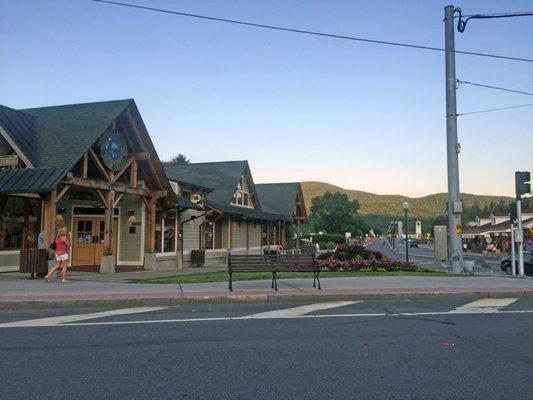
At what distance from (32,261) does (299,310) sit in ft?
30.3

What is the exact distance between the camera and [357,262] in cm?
2038

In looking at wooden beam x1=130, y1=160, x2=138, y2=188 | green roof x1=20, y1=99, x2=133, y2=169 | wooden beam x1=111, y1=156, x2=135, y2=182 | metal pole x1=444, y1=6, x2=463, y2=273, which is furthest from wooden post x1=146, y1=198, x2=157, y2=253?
metal pole x1=444, y1=6, x2=463, y2=273

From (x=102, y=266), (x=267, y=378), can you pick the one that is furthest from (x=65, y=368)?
(x=102, y=266)

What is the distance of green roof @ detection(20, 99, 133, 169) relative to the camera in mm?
17000

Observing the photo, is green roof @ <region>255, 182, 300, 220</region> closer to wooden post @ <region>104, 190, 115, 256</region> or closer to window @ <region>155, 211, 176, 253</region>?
window @ <region>155, 211, 176, 253</region>

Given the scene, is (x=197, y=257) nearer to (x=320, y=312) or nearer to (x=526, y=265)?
(x=320, y=312)

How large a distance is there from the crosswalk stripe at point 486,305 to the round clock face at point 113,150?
13.0 meters

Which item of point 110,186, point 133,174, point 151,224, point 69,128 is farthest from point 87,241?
point 69,128

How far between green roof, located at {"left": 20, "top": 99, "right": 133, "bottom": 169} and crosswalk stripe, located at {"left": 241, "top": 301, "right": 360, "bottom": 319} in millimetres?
9388

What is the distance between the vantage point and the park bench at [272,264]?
12836 millimetres

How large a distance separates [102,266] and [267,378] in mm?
14235

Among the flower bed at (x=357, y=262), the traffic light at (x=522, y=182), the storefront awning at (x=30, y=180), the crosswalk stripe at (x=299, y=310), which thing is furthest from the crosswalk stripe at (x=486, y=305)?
the storefront awning at (x=30, y=180)

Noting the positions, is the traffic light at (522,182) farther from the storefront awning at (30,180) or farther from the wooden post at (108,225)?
the storefront awning at (30,180)

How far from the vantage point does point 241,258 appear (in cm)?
1298
